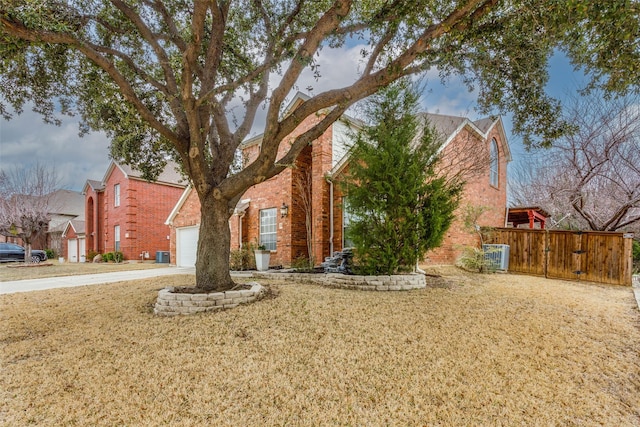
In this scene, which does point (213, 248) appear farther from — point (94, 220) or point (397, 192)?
point (94, 220)

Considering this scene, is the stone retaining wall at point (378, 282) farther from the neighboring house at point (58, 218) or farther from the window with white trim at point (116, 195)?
the neighboring house at point (58, 218)

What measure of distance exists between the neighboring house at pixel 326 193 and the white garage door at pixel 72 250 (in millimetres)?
20202

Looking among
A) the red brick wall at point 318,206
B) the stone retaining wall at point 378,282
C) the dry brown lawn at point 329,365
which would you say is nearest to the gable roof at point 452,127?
the red brick wall at point 318,206

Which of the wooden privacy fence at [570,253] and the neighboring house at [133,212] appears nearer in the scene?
the wooden privacy fence at [570,253]

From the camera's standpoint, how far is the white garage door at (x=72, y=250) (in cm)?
2776

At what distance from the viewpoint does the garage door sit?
53.5ft

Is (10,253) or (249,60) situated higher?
(249,60)

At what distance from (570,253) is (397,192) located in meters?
6.60

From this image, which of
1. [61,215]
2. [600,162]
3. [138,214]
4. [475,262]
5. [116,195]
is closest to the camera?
[475,262]

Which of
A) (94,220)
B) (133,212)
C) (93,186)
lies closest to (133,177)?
(133,212)

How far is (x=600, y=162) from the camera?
10.5 m

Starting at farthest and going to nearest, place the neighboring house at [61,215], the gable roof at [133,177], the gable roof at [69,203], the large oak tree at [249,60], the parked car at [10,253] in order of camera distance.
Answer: the gable roof at [69,203] < the neighboring house at [61,215] < the parked car at [10,253] < the gable roof at [133,177] < the large oak tree at [249,60]

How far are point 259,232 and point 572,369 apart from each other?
12.3 meters

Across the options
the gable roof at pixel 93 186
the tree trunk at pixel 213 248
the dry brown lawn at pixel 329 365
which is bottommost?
the dry brown lawn at pixel 329 365
